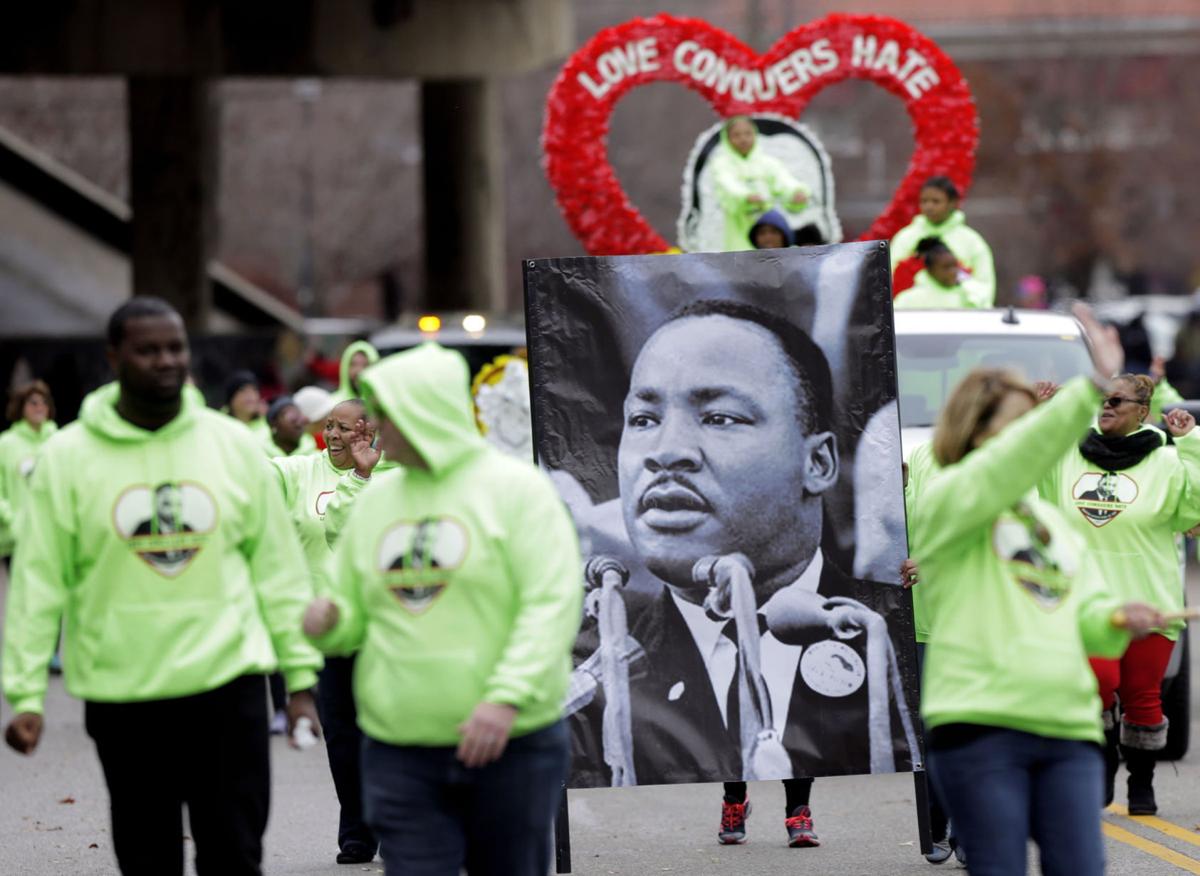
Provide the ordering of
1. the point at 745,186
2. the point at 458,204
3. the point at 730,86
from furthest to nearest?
the point at 458,204 < the point at 730,86 < the point at 745,186

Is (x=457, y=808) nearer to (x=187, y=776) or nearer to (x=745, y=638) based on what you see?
(x=187, y=776)

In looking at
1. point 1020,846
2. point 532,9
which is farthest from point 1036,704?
point 532,9

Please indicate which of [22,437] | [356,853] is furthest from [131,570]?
[22,437]

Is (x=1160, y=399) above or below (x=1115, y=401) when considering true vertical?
below

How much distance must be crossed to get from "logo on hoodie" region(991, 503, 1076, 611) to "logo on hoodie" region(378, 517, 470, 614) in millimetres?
1259

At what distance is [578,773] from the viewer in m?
8.23

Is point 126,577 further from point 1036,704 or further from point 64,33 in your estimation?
point 64,33

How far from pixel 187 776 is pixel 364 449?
10.1 ft

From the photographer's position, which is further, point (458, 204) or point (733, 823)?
point (458, 204)

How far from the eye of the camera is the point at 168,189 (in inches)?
1160

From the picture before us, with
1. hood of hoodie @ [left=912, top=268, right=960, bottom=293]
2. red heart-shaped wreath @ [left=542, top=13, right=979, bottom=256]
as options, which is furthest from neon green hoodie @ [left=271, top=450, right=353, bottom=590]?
red heart-shaped wreath @ [left=542, top=13, right=979, bottom=256]

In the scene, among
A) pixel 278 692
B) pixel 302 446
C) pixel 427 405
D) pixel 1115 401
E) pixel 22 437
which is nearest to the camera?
pixel 427 405

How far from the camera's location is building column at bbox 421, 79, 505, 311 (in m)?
30.4

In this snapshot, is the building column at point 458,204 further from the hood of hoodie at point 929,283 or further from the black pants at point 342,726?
the black pants at point 342,726
